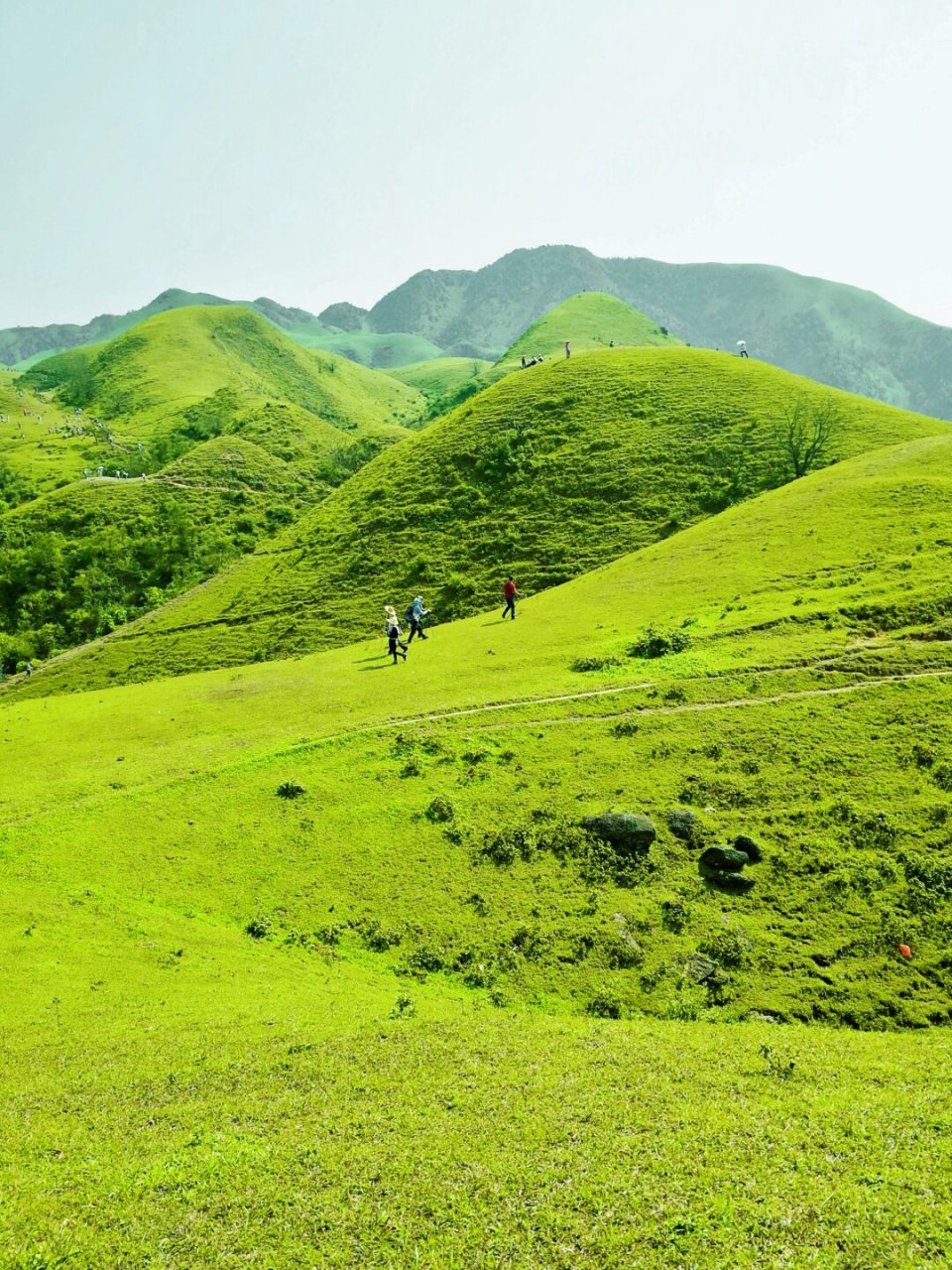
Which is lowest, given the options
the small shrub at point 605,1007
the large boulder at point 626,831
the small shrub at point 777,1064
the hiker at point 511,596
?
the small shrub at point 605,1007

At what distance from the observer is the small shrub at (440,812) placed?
22952mm

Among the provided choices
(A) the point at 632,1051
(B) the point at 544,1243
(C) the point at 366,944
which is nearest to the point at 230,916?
(C) the point at 366,944

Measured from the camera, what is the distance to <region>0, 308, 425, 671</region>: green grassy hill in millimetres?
80125

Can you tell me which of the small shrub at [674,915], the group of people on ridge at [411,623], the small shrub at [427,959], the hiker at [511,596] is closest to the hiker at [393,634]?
the group of people on ridge at [411,623]

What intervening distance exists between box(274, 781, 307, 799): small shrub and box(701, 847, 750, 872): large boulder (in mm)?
14081

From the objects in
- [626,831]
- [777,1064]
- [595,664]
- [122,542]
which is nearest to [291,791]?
[626,831]

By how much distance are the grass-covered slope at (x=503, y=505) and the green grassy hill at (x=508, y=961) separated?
25.6 m

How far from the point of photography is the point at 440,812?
23047mm

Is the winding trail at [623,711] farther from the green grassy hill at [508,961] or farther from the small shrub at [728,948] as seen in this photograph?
the small shrub at [728,948]

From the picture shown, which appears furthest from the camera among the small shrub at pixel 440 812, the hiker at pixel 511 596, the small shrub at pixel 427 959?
the hiker at pixel 511 596

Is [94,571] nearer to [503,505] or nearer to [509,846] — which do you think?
[503,505]

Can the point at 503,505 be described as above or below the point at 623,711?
above

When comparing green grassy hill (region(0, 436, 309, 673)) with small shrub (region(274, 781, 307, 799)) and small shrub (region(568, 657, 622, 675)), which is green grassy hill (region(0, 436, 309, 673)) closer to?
small shrub (region(274, 781, 307, 799))

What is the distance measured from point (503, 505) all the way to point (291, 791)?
4977 cm
